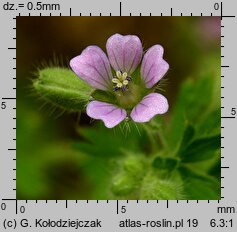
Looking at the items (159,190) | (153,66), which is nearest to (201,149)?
(159,190)

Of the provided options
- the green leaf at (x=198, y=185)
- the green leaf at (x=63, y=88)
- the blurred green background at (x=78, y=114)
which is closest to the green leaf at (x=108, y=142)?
the blurred green background at (x=78, y=114)

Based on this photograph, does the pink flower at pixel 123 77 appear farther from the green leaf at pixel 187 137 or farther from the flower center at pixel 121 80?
the green leaf at pixel 187 137

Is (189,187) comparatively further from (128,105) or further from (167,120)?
(167,120)

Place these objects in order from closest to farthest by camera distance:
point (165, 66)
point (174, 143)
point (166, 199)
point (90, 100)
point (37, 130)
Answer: point (165, 66) → point (90, 100) → point (166, 199) → point (174, 143) → point (37, 130)

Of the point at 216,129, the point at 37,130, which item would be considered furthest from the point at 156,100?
the point at 37,130

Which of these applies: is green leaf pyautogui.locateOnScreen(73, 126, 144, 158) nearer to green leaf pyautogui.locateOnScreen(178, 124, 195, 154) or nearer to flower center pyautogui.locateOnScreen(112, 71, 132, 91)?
green leaf pyautogui.locateOnScreen(178, 124, 195, 154)

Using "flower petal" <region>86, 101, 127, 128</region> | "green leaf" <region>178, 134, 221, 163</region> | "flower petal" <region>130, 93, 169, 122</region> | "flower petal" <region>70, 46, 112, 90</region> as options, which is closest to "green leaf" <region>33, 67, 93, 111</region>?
"flower petal" <region>70, 46, 112, 90</region>
